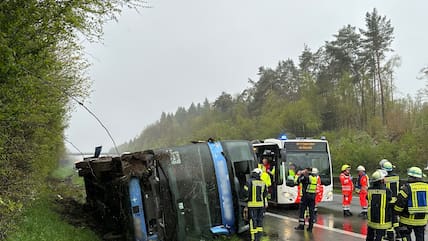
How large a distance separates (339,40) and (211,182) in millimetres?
34711

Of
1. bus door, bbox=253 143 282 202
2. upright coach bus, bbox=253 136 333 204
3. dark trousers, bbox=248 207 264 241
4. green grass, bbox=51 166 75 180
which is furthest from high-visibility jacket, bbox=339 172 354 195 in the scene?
green grass, bbox=51 166 75 180

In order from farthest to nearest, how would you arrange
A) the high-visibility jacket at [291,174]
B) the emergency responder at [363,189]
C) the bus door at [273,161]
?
the bus door at [273,161], the high-visibility jacket at [291,174], the emergency responder at [363,189]

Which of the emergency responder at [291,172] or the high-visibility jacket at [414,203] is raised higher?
the high-visibility jacket at [414,203]

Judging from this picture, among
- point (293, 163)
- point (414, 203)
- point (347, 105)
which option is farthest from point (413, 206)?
point (347, 105)

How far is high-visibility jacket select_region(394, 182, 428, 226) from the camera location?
7.03 meters

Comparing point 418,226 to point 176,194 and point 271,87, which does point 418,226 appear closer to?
point 176,194

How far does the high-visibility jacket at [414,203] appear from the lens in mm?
7031

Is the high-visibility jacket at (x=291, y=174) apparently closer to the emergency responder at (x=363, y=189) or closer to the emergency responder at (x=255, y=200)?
the emergency responder at (x=363, y=189)

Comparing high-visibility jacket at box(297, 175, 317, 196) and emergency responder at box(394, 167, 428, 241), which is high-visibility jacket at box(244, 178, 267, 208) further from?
emergency responder at box(394, 167, 428, 241)

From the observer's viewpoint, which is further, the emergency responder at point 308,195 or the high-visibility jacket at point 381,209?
the emergency responder at point 308,195

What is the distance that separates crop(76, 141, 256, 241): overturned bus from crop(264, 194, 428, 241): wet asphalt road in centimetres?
211

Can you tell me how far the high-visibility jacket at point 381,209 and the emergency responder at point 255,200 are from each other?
84.7 inches

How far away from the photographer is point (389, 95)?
36.2 metres

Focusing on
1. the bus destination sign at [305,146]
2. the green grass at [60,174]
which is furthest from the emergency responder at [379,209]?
the green grass at [60,174]
